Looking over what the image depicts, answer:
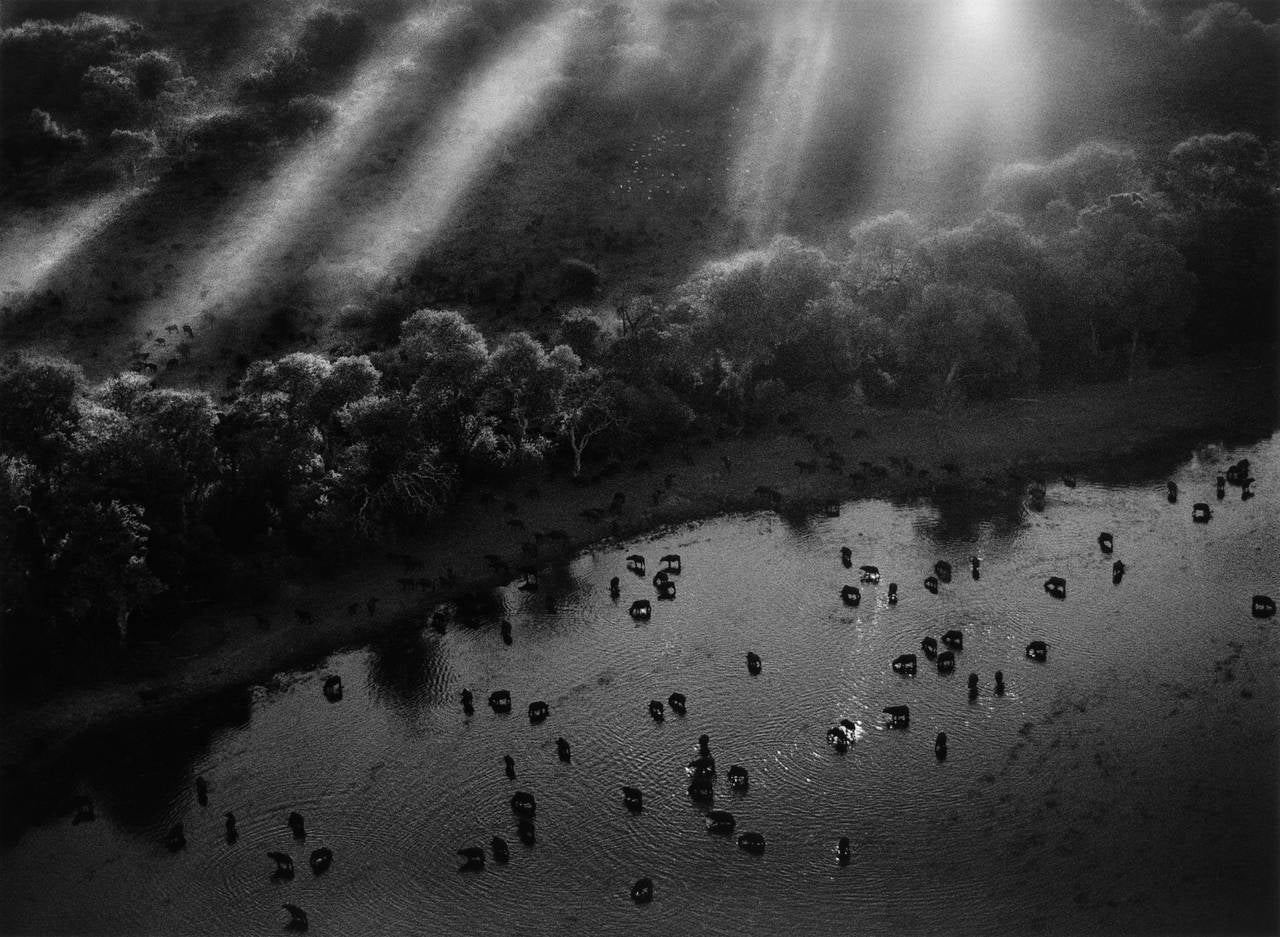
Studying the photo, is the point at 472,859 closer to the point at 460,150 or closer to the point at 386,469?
the point at 386,469

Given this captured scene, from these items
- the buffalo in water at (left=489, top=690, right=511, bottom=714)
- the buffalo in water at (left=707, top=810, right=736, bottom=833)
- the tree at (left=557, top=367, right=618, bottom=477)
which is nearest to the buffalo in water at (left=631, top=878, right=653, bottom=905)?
the buffalo in water at (left=707, top=810, right=736, bottom=833)

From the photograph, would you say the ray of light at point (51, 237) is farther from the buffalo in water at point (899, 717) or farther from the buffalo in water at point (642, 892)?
the buffalo in water at point (899, 717)

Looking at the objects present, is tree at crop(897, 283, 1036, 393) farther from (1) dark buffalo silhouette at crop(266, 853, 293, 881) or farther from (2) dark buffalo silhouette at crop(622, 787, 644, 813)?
(1) dark buffalo silhouette at crop(266, 853, 293, 881)

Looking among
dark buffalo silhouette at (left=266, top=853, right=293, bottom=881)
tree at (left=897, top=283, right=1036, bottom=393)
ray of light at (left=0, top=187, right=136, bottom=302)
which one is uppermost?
ray of light at (left=0, top=187, right=136, bottom=302)

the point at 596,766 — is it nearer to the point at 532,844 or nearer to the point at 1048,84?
the point at 532,844

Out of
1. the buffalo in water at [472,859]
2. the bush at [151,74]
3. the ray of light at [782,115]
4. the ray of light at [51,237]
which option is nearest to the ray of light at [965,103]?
the ray of light at [782,115]

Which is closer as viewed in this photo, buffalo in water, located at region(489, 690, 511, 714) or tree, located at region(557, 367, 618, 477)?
buffalo in water, located at region(489, 690, 511, 714)
